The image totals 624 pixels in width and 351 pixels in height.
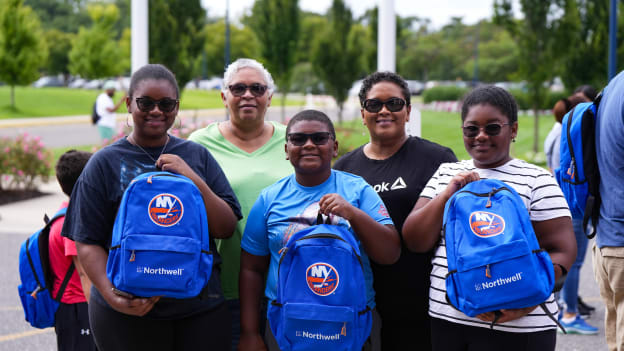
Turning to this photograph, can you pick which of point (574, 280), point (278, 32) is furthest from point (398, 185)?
point (278, 32)

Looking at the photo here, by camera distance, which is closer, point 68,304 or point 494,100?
point 494,100

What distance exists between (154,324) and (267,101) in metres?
1.51

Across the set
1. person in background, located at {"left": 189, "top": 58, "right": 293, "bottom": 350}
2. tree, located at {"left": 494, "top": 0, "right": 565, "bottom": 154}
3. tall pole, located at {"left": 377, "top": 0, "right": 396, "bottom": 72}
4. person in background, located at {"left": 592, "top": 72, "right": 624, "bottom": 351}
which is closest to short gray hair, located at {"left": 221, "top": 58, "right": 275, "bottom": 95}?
person in background, located at {"left": 189, "top": 58, "right": 293, "bottom": 350}

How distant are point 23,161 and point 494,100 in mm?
11463

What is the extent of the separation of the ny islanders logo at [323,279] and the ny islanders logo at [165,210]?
Result: 595 millimetres

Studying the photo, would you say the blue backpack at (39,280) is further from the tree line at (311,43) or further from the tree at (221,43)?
Result: the tree at (221,43)

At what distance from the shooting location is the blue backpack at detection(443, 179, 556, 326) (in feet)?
7.96

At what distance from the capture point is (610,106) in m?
3.35

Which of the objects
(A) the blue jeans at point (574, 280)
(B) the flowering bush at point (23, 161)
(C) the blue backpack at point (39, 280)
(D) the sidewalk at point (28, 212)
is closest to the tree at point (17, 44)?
(D) the sidewalk at point (28, 212)

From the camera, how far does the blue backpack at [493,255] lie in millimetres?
2426

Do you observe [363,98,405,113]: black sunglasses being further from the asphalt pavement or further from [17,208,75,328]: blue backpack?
the asphalt pavement

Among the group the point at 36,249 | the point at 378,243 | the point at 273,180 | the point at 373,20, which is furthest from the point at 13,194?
the point at 373,20

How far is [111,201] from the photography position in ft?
8.92

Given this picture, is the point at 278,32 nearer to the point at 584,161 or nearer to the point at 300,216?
the point at 584,161
